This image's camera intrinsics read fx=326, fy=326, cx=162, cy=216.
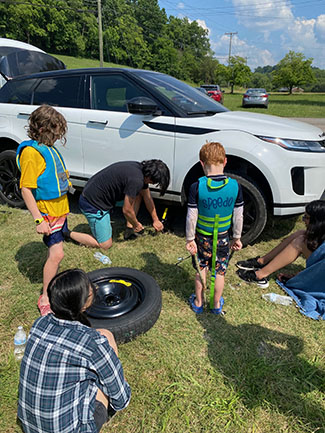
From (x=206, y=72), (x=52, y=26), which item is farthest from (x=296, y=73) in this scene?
(x=52, y=26)

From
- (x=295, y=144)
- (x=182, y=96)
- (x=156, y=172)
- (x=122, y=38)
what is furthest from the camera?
(x=122, y=38)

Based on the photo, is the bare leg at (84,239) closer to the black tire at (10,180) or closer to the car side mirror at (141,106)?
the car side mirror at (141,106)

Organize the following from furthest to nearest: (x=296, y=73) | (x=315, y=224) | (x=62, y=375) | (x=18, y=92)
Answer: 1. (x=296, y=73)
2. (x=18, y=92)
3. (x=315, y=224)
4. (x=62, y=375)

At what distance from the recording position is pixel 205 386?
203 cm

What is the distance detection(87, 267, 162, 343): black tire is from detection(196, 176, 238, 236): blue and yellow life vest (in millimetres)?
710

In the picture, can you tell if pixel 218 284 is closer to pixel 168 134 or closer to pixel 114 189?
pixel 114 189

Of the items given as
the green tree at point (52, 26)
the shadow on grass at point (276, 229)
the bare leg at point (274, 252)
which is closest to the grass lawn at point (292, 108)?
the shadow on grass at point (276, 229)

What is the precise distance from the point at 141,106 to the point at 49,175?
4.62ft

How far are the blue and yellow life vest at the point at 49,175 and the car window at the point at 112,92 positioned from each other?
63.3 inches

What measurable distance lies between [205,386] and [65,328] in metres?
1.09

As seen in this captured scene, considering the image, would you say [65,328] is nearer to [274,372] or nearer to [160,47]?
[274,372]

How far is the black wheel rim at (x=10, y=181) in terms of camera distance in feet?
14.9

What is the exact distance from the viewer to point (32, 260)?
11.4 ft

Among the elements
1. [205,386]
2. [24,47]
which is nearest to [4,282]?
[205,386]
